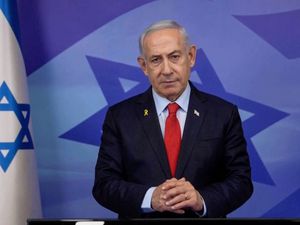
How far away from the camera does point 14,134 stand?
2691 mm

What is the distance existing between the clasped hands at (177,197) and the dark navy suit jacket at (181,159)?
11 centimetres

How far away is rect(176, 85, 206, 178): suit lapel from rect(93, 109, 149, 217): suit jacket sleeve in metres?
0.20

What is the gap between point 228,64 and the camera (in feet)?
10.3

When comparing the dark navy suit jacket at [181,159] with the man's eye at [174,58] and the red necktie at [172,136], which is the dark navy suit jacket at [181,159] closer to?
the red necktie at [172,136]

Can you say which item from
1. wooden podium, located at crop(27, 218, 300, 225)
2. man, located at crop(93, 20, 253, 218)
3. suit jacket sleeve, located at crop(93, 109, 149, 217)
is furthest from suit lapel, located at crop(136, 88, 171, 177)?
wooden podium, located at crop(27, 218, 300, 225)

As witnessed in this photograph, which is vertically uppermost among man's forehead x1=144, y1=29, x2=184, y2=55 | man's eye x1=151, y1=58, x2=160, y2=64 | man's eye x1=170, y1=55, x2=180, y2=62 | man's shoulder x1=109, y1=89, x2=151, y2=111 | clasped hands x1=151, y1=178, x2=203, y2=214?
man's forehead x1=144, y1=29, x2=184, y2=55

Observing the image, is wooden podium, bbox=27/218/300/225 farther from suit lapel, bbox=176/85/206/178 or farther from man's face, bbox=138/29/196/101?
man's face, bbox=138/29/196/101

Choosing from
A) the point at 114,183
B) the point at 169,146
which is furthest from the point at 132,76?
the point at 114,183

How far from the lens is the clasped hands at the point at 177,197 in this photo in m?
1.87

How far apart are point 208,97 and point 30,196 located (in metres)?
1.20

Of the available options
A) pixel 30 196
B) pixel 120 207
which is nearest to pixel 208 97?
pixel 120 207

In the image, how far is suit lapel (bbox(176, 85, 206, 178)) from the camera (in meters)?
2.10

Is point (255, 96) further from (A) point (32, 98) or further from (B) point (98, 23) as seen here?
(A) point (32, 98)

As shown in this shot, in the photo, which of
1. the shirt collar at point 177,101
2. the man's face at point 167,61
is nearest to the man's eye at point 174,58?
the man's face at point 167,61
